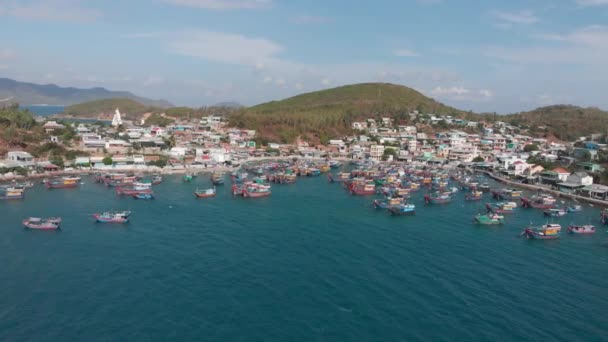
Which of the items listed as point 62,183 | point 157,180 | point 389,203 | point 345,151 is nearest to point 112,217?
point 62,183

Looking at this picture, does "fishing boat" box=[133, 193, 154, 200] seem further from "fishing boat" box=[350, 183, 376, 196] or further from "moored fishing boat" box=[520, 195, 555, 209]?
"moored fishing boat" box=[520, 195, 555, 209]

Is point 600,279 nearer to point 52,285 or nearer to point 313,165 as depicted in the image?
point 52,285

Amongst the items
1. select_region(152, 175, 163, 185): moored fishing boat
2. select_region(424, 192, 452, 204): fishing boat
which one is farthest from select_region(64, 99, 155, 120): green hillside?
select_region(424, 192, 452, 204): fishing boat

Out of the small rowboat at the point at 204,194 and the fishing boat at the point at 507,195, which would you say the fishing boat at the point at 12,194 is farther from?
the fishing boat at the point at 507,195

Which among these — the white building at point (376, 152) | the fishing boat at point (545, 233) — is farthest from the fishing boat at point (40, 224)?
the white building at point (376, 152)

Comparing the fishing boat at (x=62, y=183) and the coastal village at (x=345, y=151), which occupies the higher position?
the coastal village at (x=345, y=151)

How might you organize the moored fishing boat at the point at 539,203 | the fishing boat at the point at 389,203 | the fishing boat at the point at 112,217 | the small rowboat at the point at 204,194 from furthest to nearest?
the moored fishing boat at the point at 539,203, the small rowboat at the point at 204,194, the fishing boat at the point at 389,203, the fishing boat at the point at 112,217
